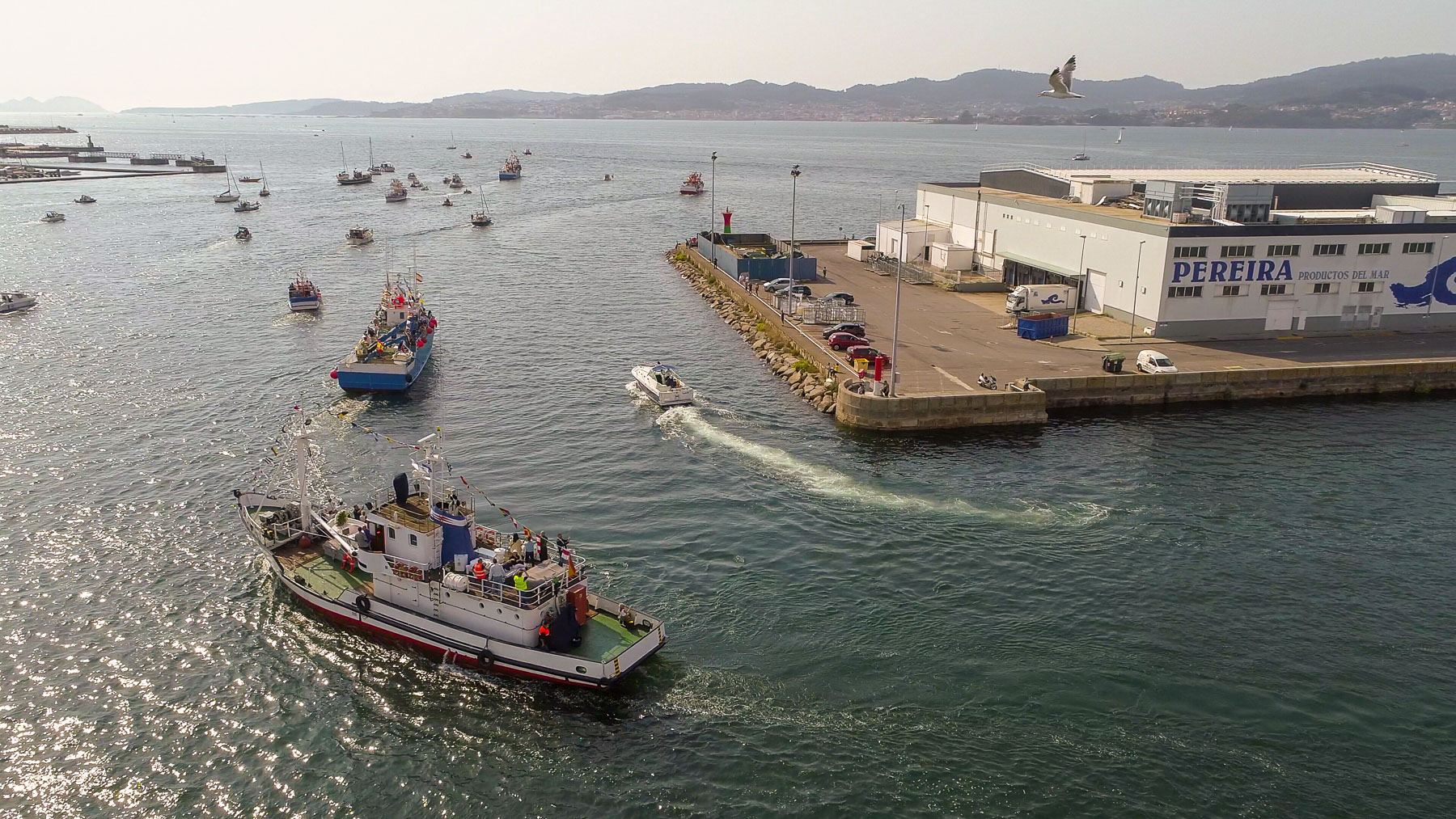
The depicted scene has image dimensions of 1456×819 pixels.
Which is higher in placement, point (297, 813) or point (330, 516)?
point (330, 516)

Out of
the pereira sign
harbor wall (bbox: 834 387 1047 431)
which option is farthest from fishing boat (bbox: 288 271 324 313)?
the pereira sign

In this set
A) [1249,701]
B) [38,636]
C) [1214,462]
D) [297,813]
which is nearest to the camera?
[297,813]

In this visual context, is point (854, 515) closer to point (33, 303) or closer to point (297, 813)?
point (297, 813)

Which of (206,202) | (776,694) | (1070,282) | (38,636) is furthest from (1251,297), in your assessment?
(206,202)

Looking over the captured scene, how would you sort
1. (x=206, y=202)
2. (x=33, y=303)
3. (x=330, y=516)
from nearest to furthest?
(x=330, y=516) < (x=33, y=303) < (x=206, y=202)

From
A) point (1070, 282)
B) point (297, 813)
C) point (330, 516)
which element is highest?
point (1070, 282)

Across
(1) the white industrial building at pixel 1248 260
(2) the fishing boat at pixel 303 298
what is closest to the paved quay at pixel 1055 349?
(1) the white industrial building at pixel 1248 260

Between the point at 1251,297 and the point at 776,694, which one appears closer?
the point at 776,694

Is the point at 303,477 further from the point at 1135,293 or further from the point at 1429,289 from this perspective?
the point at 1429,289

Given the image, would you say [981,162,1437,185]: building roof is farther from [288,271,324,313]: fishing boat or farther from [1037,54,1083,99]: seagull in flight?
[288,271,324,313]: fishing boat
